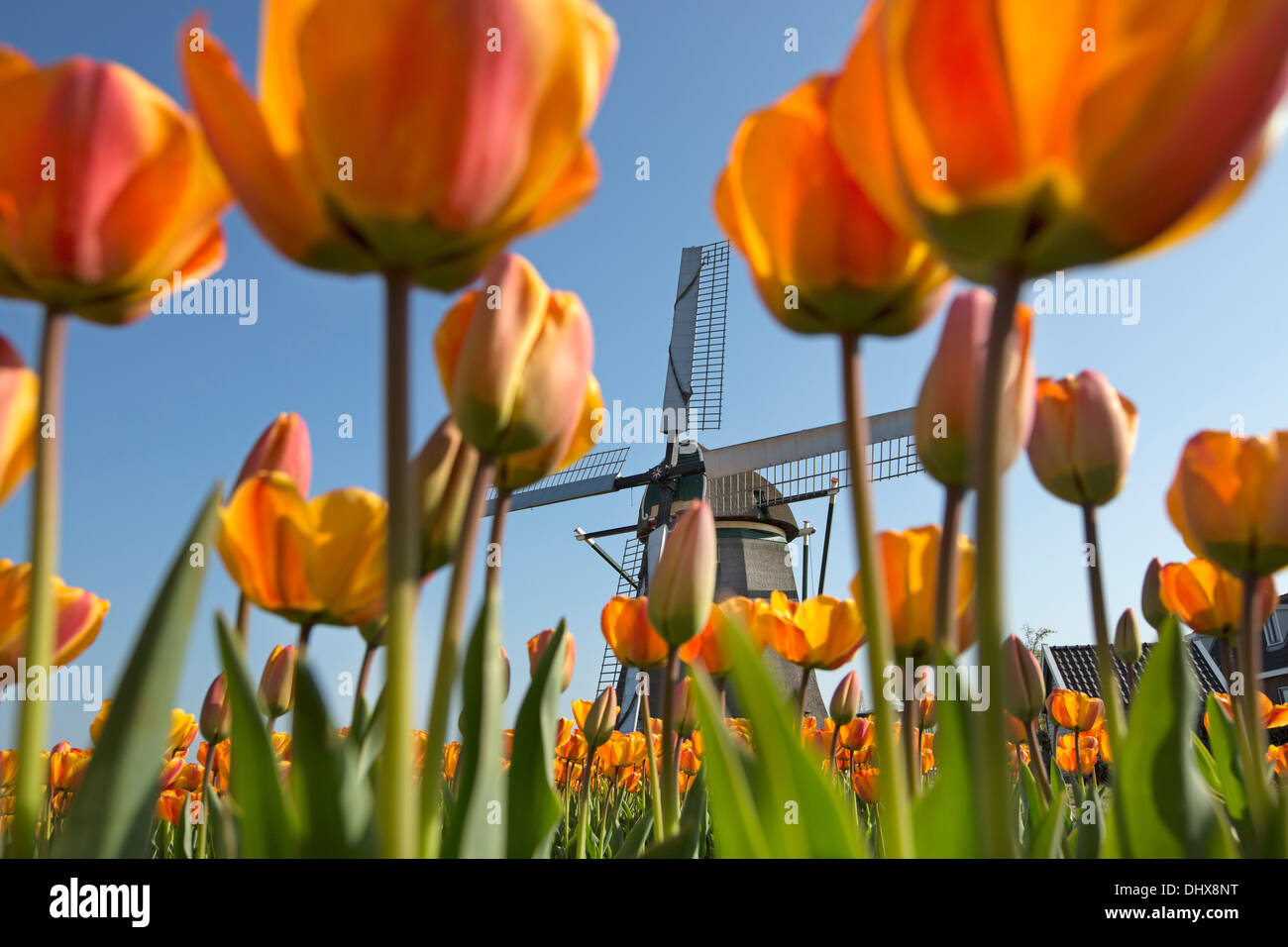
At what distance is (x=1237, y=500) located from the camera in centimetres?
125

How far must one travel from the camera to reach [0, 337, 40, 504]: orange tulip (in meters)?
0.66

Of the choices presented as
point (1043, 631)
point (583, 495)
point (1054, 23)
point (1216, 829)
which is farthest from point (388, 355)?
point (1043, 631)

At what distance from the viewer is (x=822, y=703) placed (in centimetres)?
1939

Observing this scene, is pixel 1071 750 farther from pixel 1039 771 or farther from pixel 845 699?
pixel 1039 771

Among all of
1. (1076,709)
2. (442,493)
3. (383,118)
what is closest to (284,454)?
(442,493)

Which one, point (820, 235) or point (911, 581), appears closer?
point (820, 235)

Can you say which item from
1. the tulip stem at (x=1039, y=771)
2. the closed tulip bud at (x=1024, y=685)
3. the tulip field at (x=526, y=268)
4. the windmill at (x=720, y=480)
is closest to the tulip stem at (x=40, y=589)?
the tulip field at (x=526, y=268)

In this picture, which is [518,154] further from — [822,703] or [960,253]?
[822,703]

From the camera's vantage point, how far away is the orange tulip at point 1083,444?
3.56 feet

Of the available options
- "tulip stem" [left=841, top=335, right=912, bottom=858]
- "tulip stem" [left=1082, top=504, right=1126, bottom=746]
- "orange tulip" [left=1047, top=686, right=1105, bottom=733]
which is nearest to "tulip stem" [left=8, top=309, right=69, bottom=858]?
"tulip stem" [left=841, top=335, right=912, bottom=858]

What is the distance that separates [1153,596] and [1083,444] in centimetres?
125

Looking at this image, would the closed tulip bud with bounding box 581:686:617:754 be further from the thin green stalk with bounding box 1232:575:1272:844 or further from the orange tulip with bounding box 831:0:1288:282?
the orange tulip with bounding box 831:0:1288:282

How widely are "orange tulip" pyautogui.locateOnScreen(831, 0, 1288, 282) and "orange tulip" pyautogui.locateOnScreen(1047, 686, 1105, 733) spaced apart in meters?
4.41

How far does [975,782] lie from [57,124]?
0.80 metres
